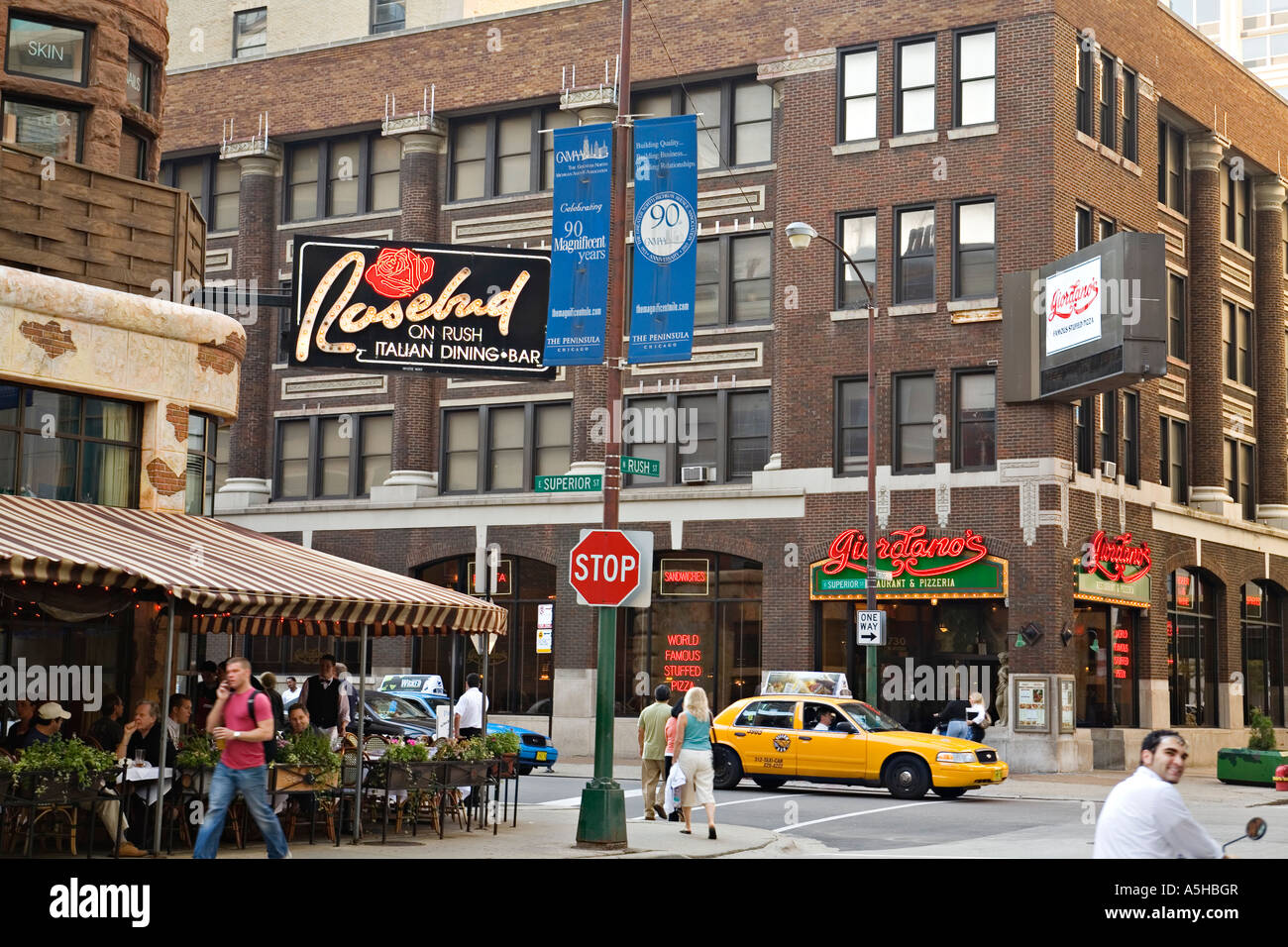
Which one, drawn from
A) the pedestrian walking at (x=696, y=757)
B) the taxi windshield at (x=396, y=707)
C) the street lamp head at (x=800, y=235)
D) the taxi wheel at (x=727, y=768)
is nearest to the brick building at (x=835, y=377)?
the street lamp head at (x=800, y=235)

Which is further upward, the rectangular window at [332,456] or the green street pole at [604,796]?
the rectangular window at [332,456]

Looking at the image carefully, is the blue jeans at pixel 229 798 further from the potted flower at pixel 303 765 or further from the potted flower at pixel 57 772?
the potted flower at pixel 303 765

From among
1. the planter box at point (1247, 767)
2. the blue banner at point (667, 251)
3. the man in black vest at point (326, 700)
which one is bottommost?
the planter box at point (1247, 767)

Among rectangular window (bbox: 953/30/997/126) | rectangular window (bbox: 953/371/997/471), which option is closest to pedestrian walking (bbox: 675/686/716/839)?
rectangular window (bbox: 953/371/997/471)

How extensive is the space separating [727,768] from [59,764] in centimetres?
1417

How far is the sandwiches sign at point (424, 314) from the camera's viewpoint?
22.3 m

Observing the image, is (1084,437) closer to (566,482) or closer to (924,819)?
(924,819)

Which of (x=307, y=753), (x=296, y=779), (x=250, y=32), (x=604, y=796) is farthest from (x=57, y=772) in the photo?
(x=250, y=32)

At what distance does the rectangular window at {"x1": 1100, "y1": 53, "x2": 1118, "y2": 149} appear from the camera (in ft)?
124

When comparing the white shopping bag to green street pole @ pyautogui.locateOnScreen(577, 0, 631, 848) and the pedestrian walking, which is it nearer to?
the pedestrian walking

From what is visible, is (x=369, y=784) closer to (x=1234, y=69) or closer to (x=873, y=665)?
(x=873, y=665)

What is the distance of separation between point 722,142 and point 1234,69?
51.3 feet

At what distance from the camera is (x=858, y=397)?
37.0m

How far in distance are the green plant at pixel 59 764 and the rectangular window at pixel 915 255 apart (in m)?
25.0
